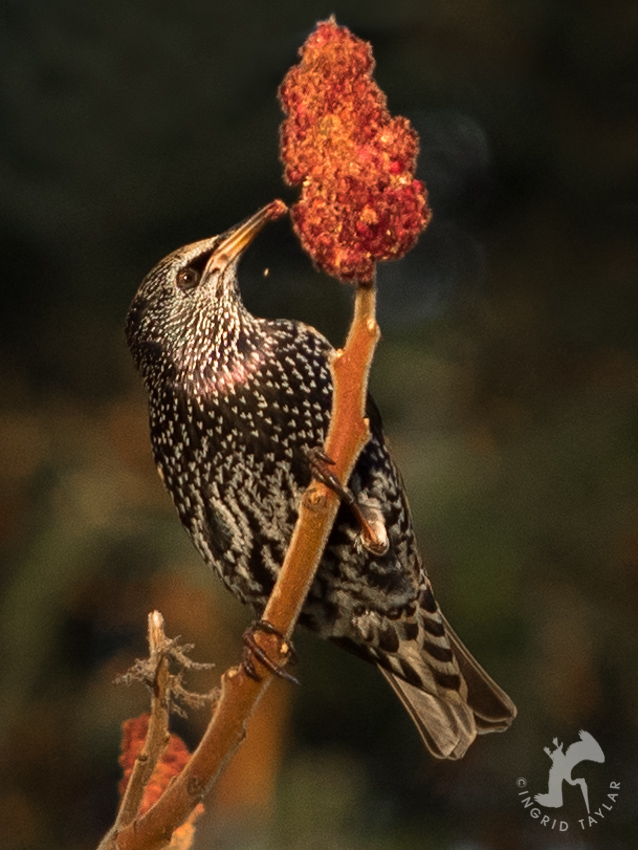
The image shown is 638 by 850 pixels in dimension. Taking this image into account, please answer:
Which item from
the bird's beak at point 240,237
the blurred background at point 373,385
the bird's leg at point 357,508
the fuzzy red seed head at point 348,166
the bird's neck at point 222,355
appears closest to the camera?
the fuzzy red seed head at point 348,166

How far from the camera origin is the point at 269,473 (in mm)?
1334

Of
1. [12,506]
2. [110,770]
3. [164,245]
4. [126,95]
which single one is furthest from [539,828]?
[126,95]

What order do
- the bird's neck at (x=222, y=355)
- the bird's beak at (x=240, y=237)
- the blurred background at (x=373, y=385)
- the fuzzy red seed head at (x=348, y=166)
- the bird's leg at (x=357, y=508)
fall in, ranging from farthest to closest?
the blurred background at (x=373, y=385) < the bird's neck at (x=222, y=355) < the bird's beak at (x=240, y=237) < the bird's leg at (x=357, y=508) < the fuzzy red seed head at (x=348, y=166)

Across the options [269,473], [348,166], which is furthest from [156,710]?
[348,166]

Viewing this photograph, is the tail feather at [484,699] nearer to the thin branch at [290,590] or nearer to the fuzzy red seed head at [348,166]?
the thin branch at [290,590]

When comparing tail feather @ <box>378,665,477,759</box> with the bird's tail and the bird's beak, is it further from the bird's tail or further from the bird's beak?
the bird's beak

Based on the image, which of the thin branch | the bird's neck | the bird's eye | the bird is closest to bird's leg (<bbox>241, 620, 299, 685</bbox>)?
the thin branch

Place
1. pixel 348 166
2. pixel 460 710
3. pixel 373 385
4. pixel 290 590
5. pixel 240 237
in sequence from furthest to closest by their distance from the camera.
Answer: pixel 373 385
pixel 460 710
pixel 240 237
pixel 290 590
pixel 348 166

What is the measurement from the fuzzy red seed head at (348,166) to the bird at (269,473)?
37cm

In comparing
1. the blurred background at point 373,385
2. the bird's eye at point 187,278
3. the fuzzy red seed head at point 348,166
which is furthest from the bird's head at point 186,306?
the fuzzy red seed head at point 348,166

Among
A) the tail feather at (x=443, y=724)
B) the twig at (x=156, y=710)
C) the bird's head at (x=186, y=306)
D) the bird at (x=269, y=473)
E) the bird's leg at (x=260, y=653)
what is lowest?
the twig at (x=156, y=710)

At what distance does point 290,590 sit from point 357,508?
119 millimetres

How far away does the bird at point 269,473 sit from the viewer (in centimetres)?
133

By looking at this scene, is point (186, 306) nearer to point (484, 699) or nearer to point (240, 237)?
point (240, 237)
